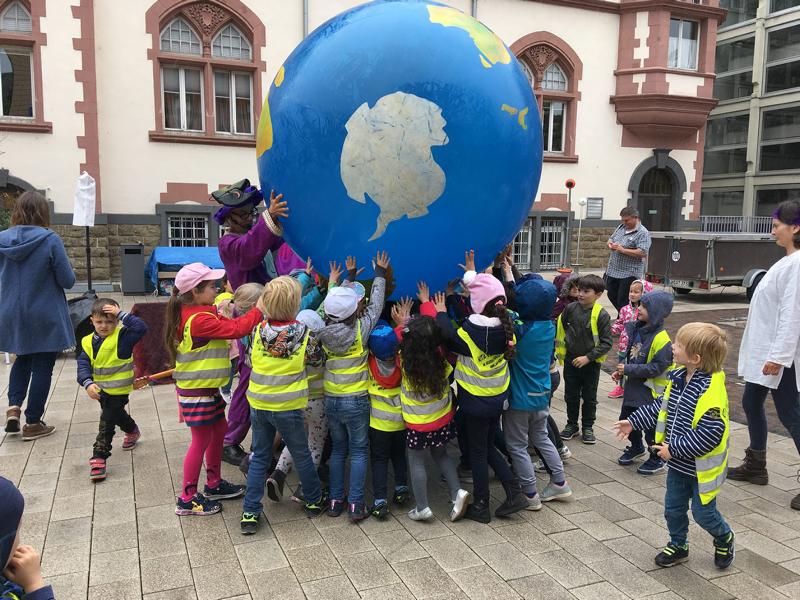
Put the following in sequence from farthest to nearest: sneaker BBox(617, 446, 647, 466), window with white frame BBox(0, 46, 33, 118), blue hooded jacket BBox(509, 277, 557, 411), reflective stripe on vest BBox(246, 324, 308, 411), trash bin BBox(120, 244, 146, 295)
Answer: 1. trash bin BBox(120, 244, 146, 295)
2. window with white frame BBox(0, 46, 33, 118)
3. sneaker BBox(617, 446, 647, 466)
4. blue hooded jacket BBox(509, 277, 557, 411)
5. reflective stripe on vest BBox(246, 324, 308, 411)

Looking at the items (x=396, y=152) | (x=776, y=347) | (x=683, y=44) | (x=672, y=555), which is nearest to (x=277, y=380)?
(x=396, y=152)

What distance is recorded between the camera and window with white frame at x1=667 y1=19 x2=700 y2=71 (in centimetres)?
1791

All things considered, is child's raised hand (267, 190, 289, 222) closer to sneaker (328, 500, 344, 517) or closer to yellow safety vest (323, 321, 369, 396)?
yellow safety vest (323, 321, 369, 396)

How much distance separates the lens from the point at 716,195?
31.2m

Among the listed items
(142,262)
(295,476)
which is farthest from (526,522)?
(142,262)

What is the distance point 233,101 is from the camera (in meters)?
14.6

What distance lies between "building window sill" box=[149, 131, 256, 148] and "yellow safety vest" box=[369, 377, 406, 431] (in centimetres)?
1191

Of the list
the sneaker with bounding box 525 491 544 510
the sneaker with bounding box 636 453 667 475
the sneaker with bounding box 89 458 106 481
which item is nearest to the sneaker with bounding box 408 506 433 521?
the sneaker with bounding box 525 491 544 510

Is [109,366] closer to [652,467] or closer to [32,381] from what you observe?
[32,381]

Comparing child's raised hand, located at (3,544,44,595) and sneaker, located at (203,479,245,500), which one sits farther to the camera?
sneaker, located at (203,479,245,500)

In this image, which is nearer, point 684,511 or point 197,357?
point 684,511

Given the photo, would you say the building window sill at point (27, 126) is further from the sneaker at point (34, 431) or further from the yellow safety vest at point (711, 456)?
the yellow safety vest at point (711, 456)

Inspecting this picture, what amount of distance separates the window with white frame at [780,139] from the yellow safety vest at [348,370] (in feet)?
100

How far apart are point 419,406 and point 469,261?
0.88 meters
